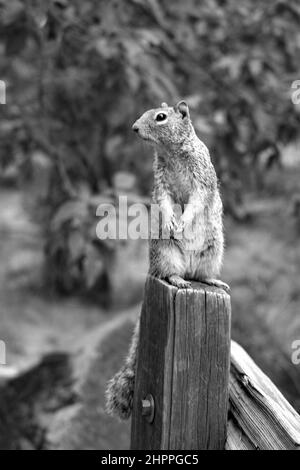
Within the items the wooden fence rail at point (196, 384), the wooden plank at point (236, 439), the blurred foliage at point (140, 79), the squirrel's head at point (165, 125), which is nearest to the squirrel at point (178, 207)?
the squirrel's head at point (165, 125)

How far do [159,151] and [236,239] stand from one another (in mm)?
5530

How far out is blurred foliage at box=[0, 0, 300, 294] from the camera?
3648mm

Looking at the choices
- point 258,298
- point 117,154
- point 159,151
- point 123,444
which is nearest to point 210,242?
point 159,151

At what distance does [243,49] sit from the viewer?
13.8 feet

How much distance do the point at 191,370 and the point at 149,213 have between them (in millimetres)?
1316

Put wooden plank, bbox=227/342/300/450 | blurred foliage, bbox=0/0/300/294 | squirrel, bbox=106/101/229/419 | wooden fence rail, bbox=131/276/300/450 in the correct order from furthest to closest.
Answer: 1. blurred foliage, bbox=0/0/300/294
2. squirrel, bbox=106/101/229/419
3. wooden fence rail, bbox=131/276/300/450
4. wooden plank, bbox=227/342/300/450

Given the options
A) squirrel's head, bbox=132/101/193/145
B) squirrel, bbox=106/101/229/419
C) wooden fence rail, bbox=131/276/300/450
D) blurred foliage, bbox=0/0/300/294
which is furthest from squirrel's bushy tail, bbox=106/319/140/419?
blurred foliage, bbox=0/0/300/294

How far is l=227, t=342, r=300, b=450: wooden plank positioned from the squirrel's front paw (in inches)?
14.6

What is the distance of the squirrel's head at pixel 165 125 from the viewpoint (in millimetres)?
2232

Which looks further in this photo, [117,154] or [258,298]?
[258,298]

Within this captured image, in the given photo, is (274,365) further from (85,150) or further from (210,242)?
(210,242)

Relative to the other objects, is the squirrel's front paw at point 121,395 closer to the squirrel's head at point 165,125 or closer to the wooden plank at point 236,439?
the wooden plank at point 236,439

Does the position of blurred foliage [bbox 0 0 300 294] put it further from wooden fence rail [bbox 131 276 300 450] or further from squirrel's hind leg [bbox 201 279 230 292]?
wooden fence rail [bbox 131 276 300 450]

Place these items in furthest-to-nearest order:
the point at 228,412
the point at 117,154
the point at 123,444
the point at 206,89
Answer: the point at 117,154
the point at 206,89
the point at 123,444
the point at 228,412
